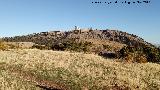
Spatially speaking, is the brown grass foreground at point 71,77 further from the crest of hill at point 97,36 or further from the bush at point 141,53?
the crest of hill at point 97,36

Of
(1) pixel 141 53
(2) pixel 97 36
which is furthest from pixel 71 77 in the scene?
(2) pixel 97 36

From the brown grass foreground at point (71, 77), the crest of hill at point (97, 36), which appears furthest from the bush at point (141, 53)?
the crest of hill at point (97, 36)

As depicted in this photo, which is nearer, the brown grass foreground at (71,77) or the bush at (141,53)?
the brown grass foreground at (71,77)

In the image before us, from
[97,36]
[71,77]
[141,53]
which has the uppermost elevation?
[71,77]

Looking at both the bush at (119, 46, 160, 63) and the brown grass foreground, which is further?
the bush at (119, 46, 160, 63)

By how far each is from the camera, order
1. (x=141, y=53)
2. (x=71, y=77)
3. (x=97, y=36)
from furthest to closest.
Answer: (x=97, y=36)
(x=141, y=53)
(x=71, y=77)

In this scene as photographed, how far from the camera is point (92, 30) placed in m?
167

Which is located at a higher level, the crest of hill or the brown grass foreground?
the brown grass foreground

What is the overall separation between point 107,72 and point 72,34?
4542 inches

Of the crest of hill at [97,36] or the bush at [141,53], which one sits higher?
the bush at [141,53]

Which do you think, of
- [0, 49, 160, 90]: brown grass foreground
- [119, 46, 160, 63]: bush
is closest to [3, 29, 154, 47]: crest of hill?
[119, 46, 160, 63]: bush

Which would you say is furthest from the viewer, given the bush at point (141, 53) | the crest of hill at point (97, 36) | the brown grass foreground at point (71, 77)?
the crest of hill at point (97, 36)

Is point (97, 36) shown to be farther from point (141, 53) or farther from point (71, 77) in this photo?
point (71, 77)

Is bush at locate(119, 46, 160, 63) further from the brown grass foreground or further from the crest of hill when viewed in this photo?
the crest of hill
